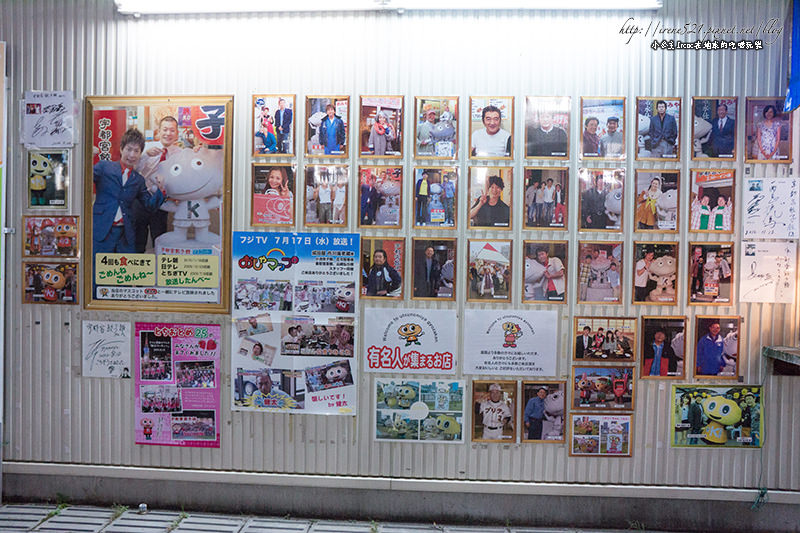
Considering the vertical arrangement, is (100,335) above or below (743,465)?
above

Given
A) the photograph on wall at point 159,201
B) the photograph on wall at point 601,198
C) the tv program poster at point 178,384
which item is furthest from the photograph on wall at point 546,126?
the tv program poster at point 178,384

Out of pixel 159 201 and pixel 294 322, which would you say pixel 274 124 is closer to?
pixel 159 201

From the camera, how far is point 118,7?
405 centimetres

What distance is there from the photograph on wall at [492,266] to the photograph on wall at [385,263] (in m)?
0.49

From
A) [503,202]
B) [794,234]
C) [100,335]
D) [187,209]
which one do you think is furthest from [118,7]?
[794,234]

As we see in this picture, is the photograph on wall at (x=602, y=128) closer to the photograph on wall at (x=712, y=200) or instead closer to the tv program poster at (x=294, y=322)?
the photograph on wall at (x=712, y=200)

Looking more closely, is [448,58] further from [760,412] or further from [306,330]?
[760,412]

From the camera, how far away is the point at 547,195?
3.97 m

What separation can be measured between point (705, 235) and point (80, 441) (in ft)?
15.6

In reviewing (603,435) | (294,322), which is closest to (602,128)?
(603,435)

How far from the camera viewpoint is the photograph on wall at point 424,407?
4066mm

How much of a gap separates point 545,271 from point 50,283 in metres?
3.63

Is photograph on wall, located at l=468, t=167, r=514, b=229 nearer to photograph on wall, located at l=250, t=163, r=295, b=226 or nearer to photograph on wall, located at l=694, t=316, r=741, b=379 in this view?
photograph on wall, located at l=250, t=163, r=295, b=226

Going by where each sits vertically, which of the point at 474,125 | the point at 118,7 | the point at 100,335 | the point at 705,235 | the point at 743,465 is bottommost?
the point at 743,465
